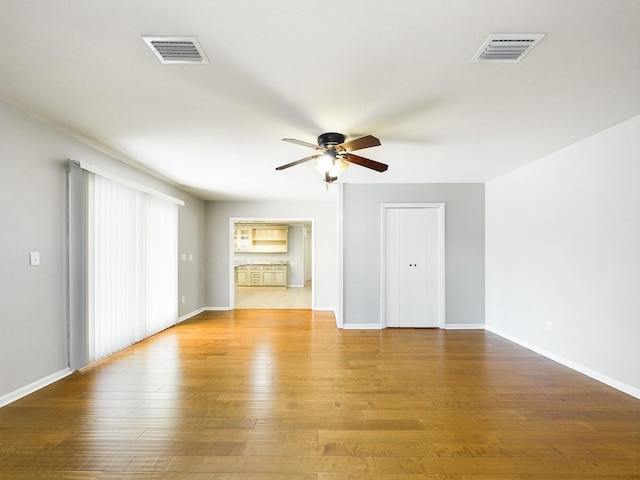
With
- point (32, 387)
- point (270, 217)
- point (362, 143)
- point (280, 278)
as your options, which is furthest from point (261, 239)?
point (362, 143)

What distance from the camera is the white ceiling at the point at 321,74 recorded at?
58.4 inches

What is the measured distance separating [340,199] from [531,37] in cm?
349

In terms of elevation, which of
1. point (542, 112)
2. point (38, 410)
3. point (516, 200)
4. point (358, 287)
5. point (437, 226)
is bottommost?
point (38, 410)

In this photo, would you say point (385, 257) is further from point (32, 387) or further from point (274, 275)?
point (274, 275)

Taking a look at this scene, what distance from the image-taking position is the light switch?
2613mm

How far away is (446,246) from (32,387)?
17.0 feet

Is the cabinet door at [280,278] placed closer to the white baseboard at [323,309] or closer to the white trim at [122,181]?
the white baseboard at [323,309]

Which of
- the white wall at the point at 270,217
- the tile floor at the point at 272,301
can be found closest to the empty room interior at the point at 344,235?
the white wall at the point at 270,217

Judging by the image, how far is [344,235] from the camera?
5.02 meters

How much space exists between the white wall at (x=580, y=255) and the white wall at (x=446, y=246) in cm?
53

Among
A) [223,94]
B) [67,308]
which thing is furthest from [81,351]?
[223,94]

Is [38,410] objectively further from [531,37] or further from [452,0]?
[531,37]

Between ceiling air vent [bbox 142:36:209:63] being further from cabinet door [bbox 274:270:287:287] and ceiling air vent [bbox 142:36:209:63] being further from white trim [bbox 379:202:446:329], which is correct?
cabinet door [bbox 274:270:287:287]

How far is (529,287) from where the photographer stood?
394 centimetres
